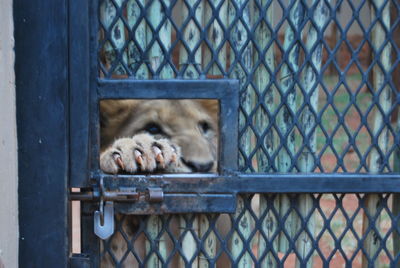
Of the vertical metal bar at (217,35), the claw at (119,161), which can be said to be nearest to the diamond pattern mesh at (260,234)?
the claw at (119,161)

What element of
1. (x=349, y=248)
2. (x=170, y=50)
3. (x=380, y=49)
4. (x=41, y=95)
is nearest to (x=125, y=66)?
(x=170, y=50)

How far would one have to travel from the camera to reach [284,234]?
6.10 feet

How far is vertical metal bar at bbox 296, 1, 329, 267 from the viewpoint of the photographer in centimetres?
181

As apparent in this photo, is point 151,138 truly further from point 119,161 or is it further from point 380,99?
point 380,99

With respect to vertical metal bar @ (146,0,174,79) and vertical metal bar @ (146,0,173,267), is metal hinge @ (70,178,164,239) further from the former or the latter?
vertical metal bar @ (146,0,174,79)

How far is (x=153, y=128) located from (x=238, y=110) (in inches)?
47.9

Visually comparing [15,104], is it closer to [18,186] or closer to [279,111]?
[18,186]

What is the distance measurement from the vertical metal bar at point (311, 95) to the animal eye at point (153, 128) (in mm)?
1134

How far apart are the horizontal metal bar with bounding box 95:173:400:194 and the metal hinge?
0.11 ft

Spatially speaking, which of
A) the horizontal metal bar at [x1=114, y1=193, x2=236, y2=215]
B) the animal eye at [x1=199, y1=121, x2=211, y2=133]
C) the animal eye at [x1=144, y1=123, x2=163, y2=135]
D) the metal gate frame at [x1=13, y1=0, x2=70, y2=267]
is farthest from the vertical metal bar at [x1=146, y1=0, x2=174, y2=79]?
the animal eye at [x1=199, y1=121, x2=211, y2=133]

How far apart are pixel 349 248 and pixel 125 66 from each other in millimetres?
3778

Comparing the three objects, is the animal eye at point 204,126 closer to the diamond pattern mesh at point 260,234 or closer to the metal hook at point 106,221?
the diamond pattern mesh at point 260,234

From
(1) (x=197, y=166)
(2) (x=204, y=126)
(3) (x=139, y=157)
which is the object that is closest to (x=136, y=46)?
(3) (x=139, y=157)

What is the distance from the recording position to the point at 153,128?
2.90 metres
